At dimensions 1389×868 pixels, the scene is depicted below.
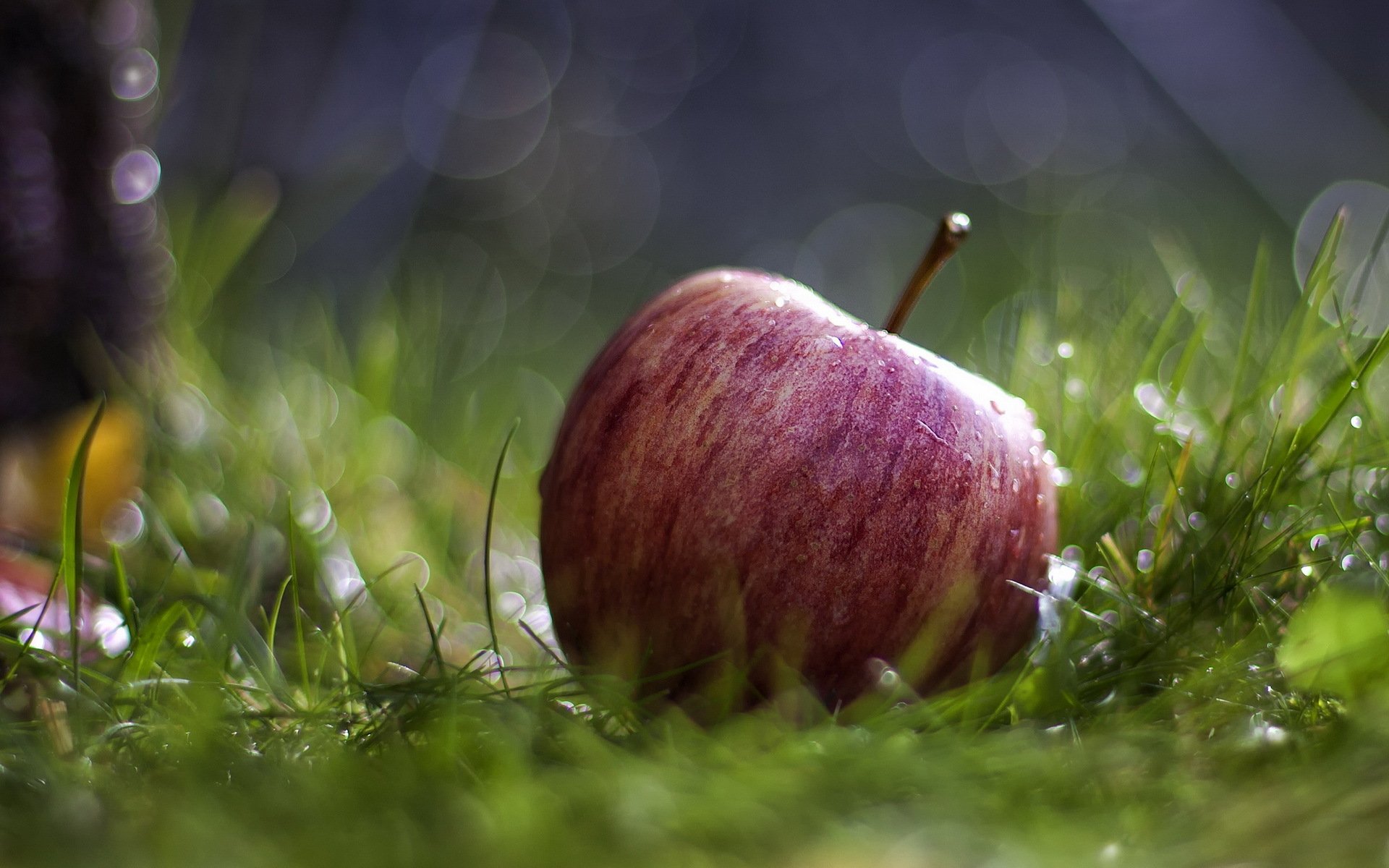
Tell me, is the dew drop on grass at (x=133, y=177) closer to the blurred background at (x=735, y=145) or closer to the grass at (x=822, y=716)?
the grass at (x=822, y=716)

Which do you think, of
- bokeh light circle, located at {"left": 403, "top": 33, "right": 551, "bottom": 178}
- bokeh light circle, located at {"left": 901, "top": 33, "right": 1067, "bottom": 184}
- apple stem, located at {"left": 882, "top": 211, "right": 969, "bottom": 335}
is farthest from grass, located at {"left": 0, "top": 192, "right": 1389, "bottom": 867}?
bokeh light circle, located at {"left": 901, "top": 33, "right": 1067, "bottom": 184}

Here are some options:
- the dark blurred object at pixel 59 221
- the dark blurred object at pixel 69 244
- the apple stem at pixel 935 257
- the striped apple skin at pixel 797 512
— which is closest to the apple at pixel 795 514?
the striped apple skin at pixel 797 512

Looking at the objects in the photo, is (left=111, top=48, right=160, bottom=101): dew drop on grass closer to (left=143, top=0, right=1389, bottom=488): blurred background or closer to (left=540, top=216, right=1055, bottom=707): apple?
(left=143, top=0, right=1389, bottom=488): blurred background

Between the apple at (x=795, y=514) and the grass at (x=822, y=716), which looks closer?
the grass at (x=822, y=716)

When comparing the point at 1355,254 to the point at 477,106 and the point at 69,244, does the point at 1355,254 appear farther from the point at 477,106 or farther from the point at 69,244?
the point at 477,106

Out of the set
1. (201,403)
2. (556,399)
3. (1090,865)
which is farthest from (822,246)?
(1090,865)

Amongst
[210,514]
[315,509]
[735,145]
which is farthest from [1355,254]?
[735,145]
